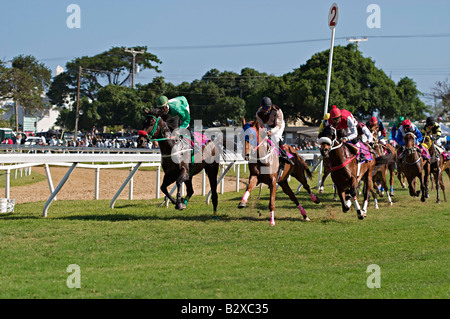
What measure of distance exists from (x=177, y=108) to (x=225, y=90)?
196ft

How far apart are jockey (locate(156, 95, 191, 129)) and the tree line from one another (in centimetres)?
Answer: 3787

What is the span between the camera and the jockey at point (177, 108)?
11.7 metres

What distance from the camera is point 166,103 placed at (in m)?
11.7

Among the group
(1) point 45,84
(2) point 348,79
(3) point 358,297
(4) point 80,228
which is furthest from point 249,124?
(1) point 45,84

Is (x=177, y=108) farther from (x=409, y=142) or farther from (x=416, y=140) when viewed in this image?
(x=416, y=140)

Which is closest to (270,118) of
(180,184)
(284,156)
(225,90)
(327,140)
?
(284,156)

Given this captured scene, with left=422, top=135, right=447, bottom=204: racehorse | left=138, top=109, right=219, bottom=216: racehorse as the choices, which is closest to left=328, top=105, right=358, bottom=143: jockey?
left=138, top=109, right=219, bottom=216: racehorse

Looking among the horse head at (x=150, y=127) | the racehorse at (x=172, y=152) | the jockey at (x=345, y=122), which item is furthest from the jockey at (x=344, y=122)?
the horse head at (x=150, y=127)

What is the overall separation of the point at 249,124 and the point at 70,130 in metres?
62.3

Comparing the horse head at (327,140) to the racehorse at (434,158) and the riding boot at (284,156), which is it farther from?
the racehorse at (434,158)

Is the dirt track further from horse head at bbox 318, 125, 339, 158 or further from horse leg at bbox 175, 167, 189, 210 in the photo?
horse head at bbox 318, 125, 339, 158

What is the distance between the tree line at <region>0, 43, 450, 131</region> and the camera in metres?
52.4

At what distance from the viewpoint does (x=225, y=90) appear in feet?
233

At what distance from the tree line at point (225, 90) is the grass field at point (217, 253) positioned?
126 ft
